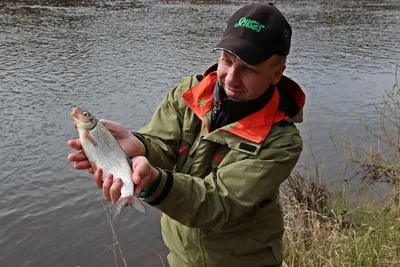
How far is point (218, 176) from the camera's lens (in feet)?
8.38

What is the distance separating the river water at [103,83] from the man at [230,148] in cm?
445

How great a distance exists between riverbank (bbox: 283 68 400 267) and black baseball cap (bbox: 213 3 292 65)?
2.18 meters

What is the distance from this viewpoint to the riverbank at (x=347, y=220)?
414cm

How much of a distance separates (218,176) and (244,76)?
2.14 feet

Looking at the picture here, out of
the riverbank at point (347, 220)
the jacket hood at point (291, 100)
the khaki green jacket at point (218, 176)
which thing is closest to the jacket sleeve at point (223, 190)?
the khaki green jacket at point (218, 176)

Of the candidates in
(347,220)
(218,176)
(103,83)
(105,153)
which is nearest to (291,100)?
(218,176)

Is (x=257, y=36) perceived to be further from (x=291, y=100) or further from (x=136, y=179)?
(x=136, y=179)

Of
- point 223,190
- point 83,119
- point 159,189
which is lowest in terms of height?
point 223,190

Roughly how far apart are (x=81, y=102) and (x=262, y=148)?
1022 cm

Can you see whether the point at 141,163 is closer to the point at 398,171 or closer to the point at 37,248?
the point at 37,248

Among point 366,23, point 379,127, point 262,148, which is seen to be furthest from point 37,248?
point 366,23

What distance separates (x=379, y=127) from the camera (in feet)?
38.1

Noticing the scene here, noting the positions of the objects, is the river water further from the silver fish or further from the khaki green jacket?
the silver fish

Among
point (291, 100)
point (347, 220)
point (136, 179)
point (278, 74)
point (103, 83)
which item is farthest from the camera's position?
point (103, 83)
